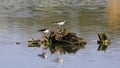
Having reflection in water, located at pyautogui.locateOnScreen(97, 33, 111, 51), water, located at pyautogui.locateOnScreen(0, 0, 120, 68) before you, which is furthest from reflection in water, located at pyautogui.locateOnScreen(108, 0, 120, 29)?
reflection in water, located at pyautogui.locateOnScreen(97, 33, 111, 51)

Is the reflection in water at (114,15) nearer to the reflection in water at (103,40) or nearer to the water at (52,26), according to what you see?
the water at (52,26)

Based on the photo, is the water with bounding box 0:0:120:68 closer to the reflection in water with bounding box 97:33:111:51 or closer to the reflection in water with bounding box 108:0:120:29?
the reflection in water with bounding box 108:0:120:29

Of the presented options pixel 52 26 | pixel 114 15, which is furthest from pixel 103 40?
pixel 114 15

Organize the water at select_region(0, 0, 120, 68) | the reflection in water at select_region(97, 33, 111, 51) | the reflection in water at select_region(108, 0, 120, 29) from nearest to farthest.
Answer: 1. the water at select_region(0, 0, 120, 68)
2. the reflection in water at select_region(97, 33, 111, 51)
3. the reflection in water at select_region(108, 0, 120, 29)

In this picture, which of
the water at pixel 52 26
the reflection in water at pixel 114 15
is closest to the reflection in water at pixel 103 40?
the water at pixel 52 26

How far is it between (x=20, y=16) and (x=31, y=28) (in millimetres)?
7747

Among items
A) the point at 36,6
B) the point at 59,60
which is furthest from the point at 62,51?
the point at 36,6

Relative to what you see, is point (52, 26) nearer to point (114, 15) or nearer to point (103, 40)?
point (103, 40)

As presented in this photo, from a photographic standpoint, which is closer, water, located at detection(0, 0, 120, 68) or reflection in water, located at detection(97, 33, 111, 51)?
water, located at detection(0, 0, 120, 68)

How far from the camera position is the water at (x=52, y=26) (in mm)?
21733

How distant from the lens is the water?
21.7 meters

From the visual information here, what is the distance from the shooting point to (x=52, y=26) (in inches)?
1339

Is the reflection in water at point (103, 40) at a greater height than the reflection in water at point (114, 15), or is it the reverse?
the reflection in water at point (103, 40)

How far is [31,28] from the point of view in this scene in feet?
106
